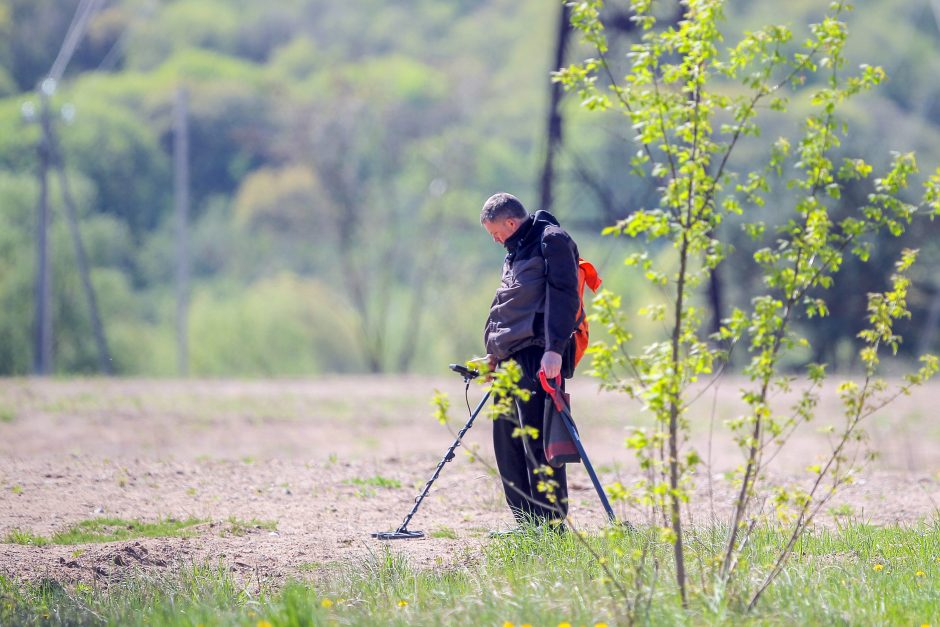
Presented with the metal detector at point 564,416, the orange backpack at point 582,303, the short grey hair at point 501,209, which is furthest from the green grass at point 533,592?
the short grey hair at point 501,209

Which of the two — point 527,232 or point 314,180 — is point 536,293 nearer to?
point 527,232

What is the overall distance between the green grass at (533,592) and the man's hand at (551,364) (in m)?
0.81

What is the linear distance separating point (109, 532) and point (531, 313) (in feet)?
9.24

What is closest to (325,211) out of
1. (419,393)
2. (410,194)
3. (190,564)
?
(410,194)

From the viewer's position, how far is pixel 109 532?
6926mm

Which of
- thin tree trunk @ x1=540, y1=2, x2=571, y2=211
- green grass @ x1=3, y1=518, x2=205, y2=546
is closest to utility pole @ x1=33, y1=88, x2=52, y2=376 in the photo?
thin tree trunk @ x1=540, y1=2, x2=571, y2=211

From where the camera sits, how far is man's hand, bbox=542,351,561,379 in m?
5.91

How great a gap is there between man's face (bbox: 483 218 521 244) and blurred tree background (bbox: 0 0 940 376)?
1186 centimetres

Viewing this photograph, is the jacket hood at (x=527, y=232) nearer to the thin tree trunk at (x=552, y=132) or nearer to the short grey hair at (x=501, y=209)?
the short grey hair at (x=501, y=209)

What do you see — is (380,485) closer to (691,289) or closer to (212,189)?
(691,289)

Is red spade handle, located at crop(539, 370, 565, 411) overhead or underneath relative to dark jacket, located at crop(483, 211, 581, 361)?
underneath

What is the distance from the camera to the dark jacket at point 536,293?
6.00 m

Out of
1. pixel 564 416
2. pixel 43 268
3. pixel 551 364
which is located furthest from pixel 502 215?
pixel 43 268

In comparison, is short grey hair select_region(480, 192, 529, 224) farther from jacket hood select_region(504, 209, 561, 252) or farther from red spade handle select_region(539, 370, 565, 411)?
red spade handle select_region(539, 370, 565, 411)
